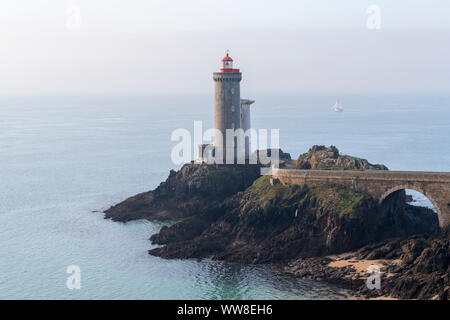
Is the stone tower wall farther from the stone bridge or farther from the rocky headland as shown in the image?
the stone bridge

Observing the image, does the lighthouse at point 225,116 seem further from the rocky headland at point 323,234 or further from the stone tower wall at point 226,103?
the rocky headland at point 323,234

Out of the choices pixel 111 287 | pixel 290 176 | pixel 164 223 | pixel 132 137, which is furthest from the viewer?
A: pixel 132 137

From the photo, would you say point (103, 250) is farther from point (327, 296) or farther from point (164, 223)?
point (327, 296)

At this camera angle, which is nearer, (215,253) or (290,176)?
(215,253)

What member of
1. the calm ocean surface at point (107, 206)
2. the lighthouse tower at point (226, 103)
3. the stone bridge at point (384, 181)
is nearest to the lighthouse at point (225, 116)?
the lighthouse tower at point (226, 103)

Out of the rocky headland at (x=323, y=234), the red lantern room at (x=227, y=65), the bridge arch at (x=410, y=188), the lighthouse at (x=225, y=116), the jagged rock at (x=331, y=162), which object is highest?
the red lantern room at (x=227, y=65)
